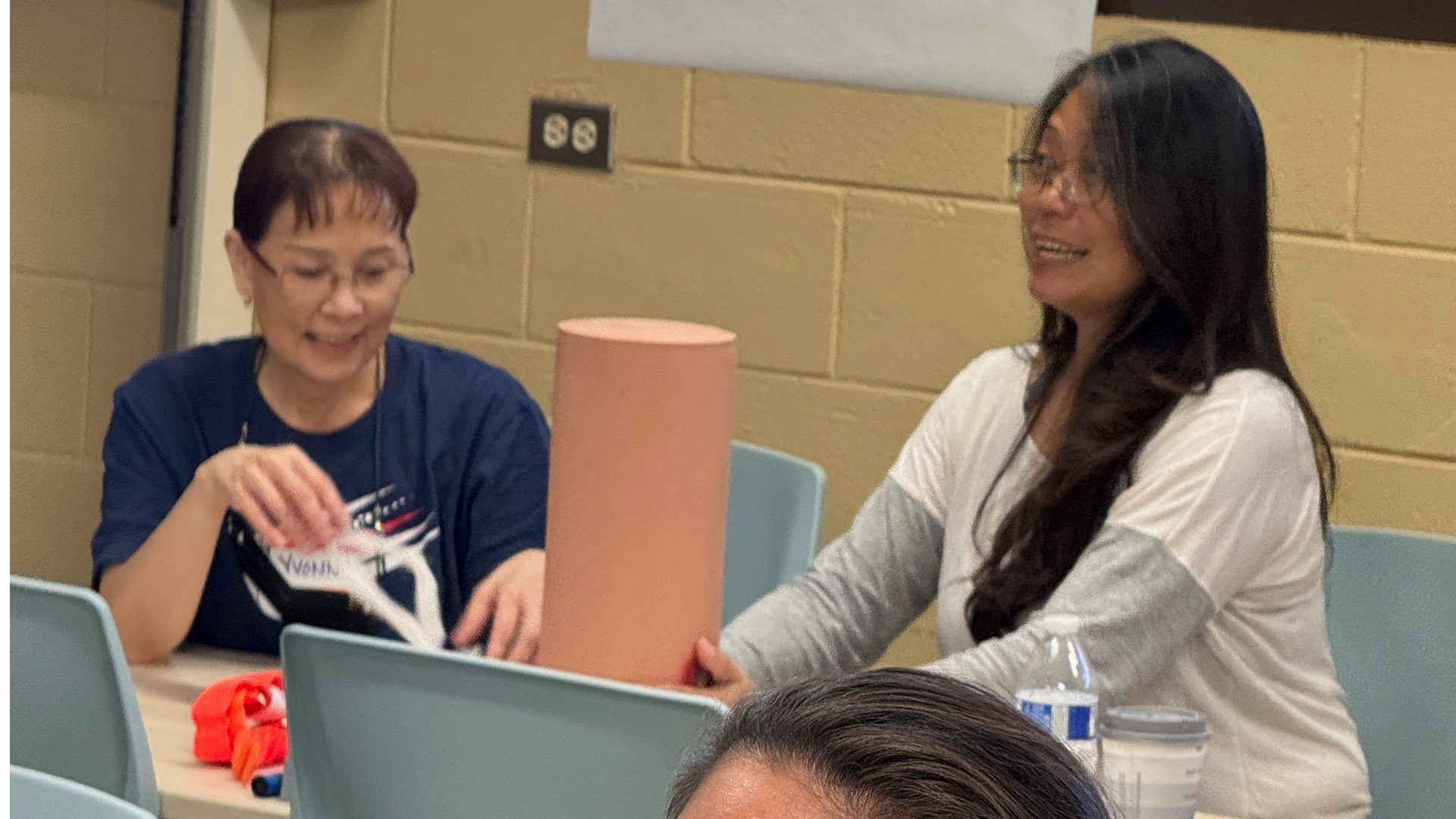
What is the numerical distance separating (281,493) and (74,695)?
431 mm

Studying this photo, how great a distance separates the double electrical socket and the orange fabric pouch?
1537mm

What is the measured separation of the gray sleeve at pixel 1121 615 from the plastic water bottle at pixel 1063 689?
0.4 inches

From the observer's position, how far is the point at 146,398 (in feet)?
7.12

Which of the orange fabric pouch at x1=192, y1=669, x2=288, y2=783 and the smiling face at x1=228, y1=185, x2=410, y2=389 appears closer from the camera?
the orange fabric pouch at x1=192, y1=669, x2=288, y2=783

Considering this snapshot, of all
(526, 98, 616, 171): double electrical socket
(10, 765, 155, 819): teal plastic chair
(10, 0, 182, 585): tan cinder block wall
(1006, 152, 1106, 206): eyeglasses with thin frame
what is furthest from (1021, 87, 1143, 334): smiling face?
(10, 0, 182, 585): tan cinder block wall

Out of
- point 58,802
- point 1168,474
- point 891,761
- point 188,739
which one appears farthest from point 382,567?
point 891,761

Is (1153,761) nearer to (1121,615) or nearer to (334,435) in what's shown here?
(1121,615)

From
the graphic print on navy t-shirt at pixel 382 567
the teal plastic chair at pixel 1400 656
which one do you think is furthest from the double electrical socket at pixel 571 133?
the teal plastic chair at pixel 1400 656

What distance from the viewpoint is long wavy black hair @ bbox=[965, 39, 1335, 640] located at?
1817 millimetres

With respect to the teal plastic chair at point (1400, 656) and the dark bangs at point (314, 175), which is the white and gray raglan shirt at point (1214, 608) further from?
the dark bangs at point (314, 175)

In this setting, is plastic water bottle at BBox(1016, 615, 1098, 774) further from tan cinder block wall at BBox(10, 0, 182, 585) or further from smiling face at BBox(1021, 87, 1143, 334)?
tan cinder block wall at BBox(10, 0, 182, 585)

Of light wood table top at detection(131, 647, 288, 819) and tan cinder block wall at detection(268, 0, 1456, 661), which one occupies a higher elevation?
tan cinder block wall at detection(268, 0, 1456, 661)

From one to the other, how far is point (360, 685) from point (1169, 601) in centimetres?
79

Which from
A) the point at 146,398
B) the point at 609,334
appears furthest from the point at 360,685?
the point at 146,398
